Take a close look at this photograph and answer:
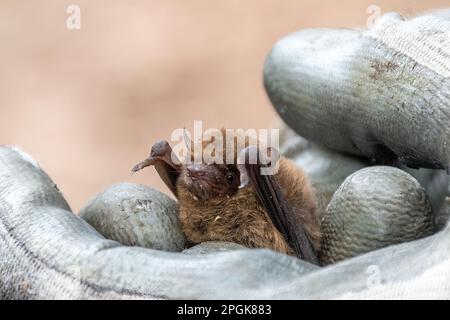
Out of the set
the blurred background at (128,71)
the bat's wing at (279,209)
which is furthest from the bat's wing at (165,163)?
the blurred background at (128,71)

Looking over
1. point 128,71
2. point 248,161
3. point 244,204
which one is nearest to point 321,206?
point 244,204

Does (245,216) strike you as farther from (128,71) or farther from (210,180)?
(128,71)

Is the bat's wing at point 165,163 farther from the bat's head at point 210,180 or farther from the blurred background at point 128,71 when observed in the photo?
the blurred background at point 128,71

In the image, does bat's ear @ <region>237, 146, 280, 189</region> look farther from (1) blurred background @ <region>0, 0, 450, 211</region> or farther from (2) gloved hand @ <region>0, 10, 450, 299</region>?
(1) blurred background @ <region>0, 0, 450, 211</region>

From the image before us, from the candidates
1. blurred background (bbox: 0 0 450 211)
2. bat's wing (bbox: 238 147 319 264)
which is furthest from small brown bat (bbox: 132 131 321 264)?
blurred background (bbox: 0 0 450 211)

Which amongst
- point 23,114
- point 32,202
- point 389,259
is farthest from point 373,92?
point 23,114
